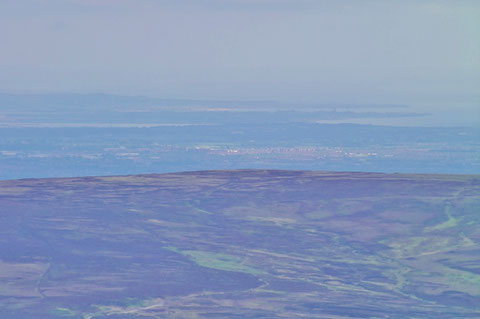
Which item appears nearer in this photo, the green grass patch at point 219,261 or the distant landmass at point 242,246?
the distant landmass at point 242,246

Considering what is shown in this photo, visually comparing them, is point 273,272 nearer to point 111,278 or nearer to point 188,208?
point 111,278

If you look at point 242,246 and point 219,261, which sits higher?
point 242,246

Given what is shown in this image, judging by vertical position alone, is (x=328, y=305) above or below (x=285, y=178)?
below

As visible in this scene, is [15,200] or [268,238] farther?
[15,200]

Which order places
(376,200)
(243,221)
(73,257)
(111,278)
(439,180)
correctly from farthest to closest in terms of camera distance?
(439,180)
(376,200)
(243,221)
(73,257)
(111,278)

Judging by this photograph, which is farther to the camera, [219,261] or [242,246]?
[242,246]

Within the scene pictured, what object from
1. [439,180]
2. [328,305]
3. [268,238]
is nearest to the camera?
[328,305]

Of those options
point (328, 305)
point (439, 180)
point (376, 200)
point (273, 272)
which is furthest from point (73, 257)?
point (439, 180)
